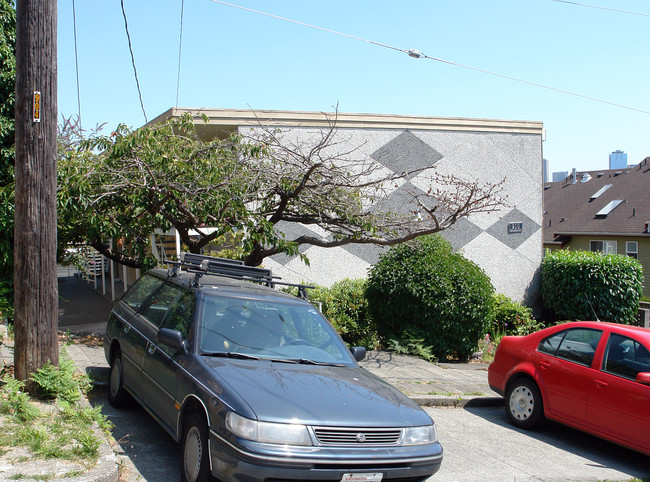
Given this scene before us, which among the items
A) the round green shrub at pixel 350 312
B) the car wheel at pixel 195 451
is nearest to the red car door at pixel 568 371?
the car wheel at pixel 195 451

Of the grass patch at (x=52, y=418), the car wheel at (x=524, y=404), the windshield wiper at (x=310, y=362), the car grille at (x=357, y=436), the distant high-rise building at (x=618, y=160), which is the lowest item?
the car wheel at (x=524, y=404)

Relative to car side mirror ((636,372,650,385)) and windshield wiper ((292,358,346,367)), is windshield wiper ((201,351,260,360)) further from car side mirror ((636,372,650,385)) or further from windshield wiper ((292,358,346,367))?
car side mirror ((636,372,650,385))

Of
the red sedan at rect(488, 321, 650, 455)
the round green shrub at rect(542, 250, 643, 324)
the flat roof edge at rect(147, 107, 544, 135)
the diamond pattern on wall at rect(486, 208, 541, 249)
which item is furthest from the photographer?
the diamond pattern on wall at rect(486, 208, 541, 249)

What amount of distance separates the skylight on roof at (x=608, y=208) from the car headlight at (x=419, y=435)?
2749 cm

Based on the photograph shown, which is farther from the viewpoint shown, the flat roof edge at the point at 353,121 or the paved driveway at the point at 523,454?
the flat roof edge at the point at 353,121

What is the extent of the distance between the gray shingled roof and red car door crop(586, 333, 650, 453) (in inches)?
842

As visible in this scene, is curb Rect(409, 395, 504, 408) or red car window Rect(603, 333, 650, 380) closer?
red car window Rect(603, 333, 650, 380)

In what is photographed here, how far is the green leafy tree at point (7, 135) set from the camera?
7156 mm

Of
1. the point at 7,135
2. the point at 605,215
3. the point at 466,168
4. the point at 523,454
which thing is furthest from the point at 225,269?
the point at 605,215

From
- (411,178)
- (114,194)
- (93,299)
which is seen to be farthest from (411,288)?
(93,299)

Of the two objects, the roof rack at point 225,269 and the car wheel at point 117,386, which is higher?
the roof rack at point 225,269

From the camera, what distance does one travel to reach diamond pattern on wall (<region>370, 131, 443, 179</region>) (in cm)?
1499

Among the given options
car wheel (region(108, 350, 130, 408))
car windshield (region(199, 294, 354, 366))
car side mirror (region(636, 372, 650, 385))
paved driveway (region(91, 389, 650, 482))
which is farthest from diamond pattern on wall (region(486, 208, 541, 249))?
car wheel (region(108, 350, 130, 408))

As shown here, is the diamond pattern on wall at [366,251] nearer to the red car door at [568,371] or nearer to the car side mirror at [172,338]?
the red car door at [568,371]
